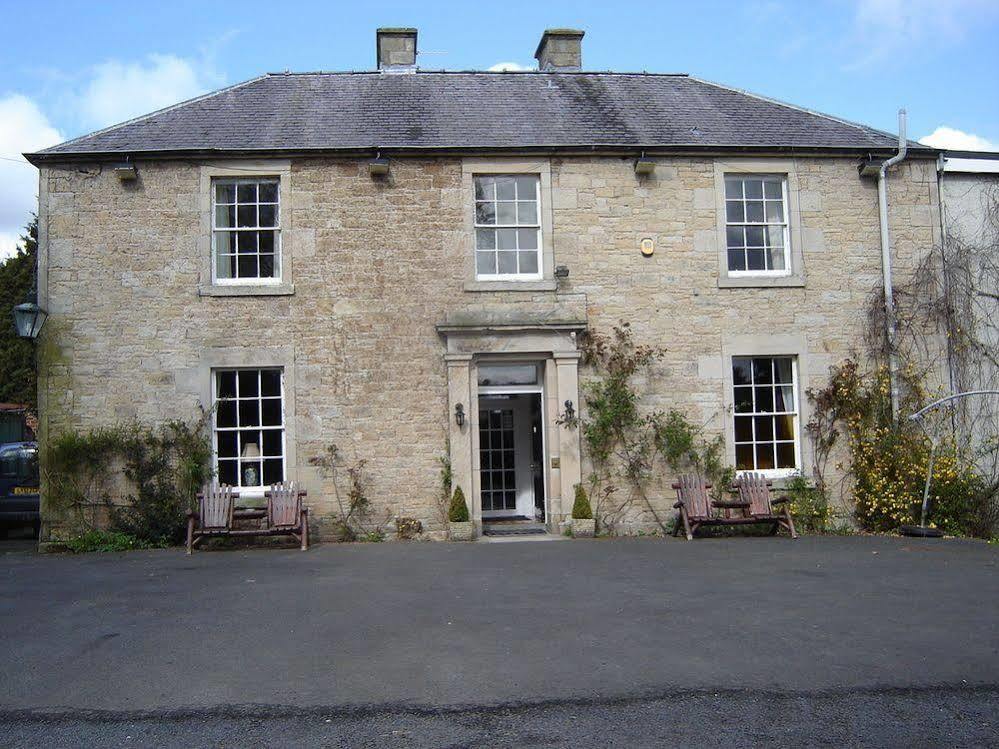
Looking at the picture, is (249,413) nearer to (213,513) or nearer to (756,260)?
(213,513)

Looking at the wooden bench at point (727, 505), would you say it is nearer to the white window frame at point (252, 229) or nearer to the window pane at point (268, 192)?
the white window frame at point (252, 229)

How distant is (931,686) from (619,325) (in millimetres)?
8026

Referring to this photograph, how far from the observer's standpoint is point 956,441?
13.4m

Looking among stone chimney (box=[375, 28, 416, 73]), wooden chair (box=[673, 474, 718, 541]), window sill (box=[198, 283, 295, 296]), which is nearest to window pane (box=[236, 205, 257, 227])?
window sill (box=[198, 283, 295, 296])

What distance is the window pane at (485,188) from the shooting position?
1333cm

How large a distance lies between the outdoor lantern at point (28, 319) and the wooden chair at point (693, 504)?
874 cm

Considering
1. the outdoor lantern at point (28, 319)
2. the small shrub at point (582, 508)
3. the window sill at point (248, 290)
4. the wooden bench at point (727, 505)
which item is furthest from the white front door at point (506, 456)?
the outdoor lantern at point (28, 319)

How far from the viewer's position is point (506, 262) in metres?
13.3

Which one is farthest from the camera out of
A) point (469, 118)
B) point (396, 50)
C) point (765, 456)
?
point (396, 50)

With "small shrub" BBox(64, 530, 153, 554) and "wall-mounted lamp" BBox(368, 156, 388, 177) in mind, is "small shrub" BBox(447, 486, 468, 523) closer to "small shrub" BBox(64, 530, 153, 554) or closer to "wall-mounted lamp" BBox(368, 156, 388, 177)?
"small shrub" BBox(64, 530, 153, 554)

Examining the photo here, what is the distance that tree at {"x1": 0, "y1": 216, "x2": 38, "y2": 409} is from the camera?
31.6 meters

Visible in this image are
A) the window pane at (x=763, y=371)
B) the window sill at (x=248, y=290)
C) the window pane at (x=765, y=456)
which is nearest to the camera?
the window sill at (x=248, y=290)

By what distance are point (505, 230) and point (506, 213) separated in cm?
25

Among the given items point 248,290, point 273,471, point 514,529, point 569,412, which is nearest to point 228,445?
point 273,471
